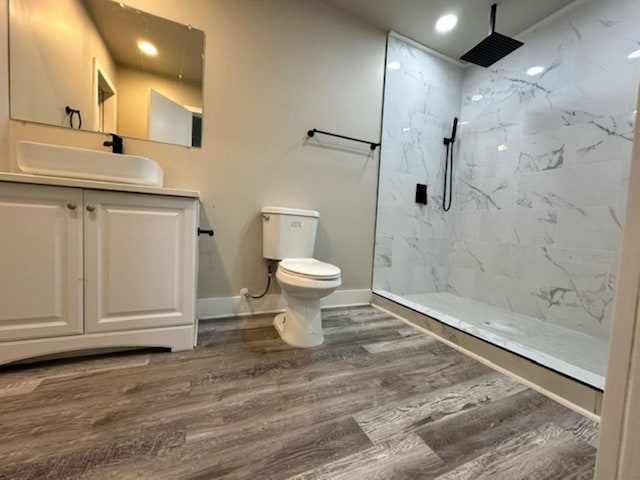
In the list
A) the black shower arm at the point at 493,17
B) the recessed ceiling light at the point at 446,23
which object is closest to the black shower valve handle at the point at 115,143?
the recessed ceiling light at the point at 446,23

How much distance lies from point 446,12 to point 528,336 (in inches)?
93.5

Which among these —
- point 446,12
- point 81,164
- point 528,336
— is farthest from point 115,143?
point 528,336

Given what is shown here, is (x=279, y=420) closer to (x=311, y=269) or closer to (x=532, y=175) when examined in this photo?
(x=311, y=269)

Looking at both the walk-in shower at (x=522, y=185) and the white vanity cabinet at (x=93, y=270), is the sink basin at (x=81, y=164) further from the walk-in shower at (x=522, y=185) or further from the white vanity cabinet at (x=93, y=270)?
the walk-in shower at (x=522, y=185)

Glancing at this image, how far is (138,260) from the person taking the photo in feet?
4.24

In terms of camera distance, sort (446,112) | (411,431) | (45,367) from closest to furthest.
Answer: (411,431) → (45,367) → (446,112)

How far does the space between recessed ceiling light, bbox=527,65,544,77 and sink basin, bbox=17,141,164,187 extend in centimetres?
279

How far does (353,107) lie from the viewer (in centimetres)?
Answer: 221

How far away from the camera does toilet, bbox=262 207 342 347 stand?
56.1 inches

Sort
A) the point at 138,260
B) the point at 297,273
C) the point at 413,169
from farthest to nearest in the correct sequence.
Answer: the point at 413,169 < the point at 297,273 < the point at 138,260

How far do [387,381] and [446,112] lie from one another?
2.52 metres

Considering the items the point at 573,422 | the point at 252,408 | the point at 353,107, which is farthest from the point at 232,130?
the point at 573,422

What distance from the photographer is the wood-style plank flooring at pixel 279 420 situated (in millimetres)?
785

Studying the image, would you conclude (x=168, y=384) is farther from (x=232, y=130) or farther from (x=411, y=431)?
(x=232, y=130)
